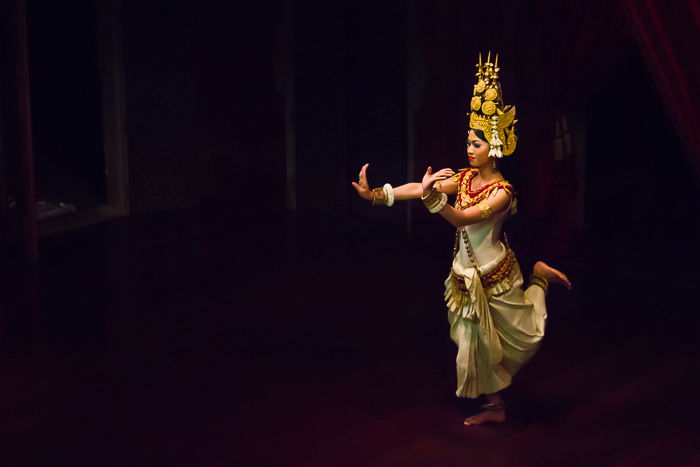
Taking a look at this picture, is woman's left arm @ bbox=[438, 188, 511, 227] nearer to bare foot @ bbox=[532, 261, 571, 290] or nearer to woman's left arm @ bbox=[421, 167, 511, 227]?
woman's left arm @ bbox=[421, 167, 511, 227]

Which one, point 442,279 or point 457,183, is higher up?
point 457,183

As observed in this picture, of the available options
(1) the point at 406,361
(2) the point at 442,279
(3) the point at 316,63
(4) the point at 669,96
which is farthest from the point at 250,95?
(4) the point at 669,96

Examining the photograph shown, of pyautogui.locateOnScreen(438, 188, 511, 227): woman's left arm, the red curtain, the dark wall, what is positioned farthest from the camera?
the dark wall

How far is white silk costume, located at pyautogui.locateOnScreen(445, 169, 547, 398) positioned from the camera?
13.3 ft

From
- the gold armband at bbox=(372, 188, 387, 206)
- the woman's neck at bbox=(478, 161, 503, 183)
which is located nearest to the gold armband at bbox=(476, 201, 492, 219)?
the woman's neck at bbox=(478, 161, 503, 183)

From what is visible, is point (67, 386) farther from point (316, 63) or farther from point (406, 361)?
point (316, 63)

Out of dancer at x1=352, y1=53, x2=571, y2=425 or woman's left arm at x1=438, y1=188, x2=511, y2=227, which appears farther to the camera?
dancer at x1=352, y1=53, x2=571, y2=425

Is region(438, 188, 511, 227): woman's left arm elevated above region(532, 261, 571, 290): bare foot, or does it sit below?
above

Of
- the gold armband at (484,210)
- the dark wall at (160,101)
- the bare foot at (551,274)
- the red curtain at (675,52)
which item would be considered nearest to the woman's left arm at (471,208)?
the gold armband at (484,210)

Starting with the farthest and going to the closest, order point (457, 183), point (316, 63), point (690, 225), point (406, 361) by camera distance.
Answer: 1. point (316, 63)
2. point (690, 225)
3. point (406, 361)
4. point (457, 183)

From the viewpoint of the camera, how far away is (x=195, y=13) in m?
8.29

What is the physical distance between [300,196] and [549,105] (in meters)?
2.64

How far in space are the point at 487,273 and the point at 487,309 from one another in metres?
0.12

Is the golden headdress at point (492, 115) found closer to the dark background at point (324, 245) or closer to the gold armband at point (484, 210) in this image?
the gold armband at point (484, 210)
